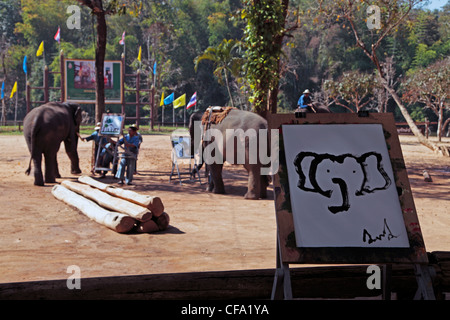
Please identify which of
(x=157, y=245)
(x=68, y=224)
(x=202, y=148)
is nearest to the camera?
(x=157, y=245)

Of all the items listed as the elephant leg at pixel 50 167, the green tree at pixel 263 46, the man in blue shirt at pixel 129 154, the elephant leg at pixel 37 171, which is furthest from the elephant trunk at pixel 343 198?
the green tree at pixel 263 46

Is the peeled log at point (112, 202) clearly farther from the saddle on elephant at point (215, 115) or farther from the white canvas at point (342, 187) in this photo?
the white canvas at point (342, 187)

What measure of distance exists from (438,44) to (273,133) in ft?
176

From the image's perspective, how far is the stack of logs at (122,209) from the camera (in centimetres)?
762

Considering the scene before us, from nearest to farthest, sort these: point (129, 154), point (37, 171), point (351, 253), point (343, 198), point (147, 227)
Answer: point (351, 253)
point (343, 198)
point (147, 227)
point (37, 171)
point (129, 154)

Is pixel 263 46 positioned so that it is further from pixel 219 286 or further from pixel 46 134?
pixel 219 286

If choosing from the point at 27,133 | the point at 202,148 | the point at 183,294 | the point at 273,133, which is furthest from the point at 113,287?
the point at 27,133

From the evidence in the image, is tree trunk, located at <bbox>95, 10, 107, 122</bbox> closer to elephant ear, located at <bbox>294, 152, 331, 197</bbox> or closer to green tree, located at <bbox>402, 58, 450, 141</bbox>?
elephant ear, located at <bbox>294, 152, 331, 197</bbox>

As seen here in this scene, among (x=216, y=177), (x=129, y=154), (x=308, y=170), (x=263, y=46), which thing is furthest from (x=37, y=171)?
(x=308, y=170)

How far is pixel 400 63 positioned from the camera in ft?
175

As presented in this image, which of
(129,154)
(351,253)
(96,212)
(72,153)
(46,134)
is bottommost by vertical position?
(96,212)

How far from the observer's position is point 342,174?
13.2 ft

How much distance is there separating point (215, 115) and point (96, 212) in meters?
4.17

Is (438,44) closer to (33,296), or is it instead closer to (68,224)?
(68,224)
